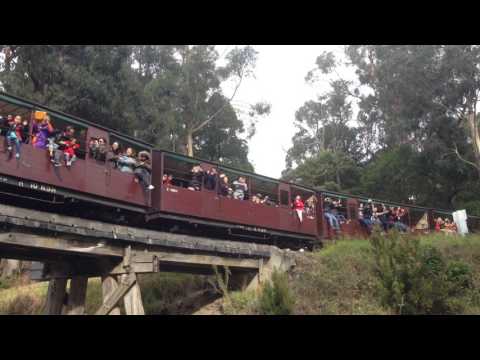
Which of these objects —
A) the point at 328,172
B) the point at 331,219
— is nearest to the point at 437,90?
the point at 328,172

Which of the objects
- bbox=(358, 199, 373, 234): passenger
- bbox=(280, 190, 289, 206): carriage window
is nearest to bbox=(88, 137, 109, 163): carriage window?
bbox=(280, 190, 289, 206): carriage window

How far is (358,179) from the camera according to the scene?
1658 inches

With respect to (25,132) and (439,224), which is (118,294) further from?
(439,224)

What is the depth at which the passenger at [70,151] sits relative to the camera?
11.6 metres

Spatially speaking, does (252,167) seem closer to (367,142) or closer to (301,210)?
(367,142)

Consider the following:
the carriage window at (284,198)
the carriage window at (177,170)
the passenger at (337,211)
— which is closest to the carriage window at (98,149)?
the carriage window at (177,170)

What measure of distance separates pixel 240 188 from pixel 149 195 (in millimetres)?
3768

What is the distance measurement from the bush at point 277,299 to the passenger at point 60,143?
5.31m

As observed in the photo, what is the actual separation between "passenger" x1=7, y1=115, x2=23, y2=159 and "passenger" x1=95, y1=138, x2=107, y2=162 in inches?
81.5

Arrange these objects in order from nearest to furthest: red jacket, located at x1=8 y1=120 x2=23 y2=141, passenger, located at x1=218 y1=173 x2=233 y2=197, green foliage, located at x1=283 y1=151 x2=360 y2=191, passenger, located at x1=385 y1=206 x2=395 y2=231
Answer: red jacket, located at x1=8 y1=120 x2=23 y2=141 < passenger, located at x1=218 y1=173 x2=233 y2=197 < passenger, located at x1=385 y1=206 x2=395 y2=231 < green foliage, located at x1=283 y1=151 x2=360 y2=191

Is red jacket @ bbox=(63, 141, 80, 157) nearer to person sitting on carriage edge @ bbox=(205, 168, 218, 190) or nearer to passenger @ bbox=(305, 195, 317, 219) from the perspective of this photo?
person sitting on carriage edge @ bbox=(205, 168, 218, 190)

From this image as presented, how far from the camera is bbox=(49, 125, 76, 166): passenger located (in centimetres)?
1132

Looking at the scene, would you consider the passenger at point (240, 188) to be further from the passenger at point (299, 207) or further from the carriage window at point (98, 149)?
the carriage window at point (98, 149)

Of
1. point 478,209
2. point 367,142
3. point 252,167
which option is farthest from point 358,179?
point 478,209
